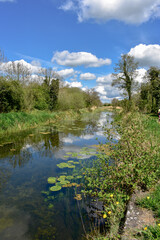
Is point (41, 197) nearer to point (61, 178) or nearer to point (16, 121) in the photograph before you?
point (61, 178)

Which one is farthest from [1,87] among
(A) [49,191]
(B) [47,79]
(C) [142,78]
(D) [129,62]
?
(C) [142,78]

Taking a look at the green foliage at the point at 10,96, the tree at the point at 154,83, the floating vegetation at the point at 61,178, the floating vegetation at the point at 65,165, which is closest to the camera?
the floating vegetation at the point at 61,178

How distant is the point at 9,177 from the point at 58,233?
125 inches

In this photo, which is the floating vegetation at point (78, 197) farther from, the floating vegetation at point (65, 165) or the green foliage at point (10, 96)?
the green foliage at point (10, 96)

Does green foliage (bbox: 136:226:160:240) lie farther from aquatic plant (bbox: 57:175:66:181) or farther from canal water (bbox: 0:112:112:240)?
aquatic plant (bbox: 57:175:66:181)

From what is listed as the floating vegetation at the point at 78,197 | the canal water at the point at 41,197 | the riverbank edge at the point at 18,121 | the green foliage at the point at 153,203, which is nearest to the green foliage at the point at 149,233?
the green foliage at the point at 153,203

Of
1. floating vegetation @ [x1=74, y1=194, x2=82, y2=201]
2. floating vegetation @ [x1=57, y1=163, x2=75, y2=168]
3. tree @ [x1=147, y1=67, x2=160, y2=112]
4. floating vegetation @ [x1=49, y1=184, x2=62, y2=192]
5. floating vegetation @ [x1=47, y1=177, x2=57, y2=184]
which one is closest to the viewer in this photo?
floating vegetation @ [x1=74, y1=194, x2=82, y2=201]

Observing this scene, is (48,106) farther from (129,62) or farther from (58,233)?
(58,233)

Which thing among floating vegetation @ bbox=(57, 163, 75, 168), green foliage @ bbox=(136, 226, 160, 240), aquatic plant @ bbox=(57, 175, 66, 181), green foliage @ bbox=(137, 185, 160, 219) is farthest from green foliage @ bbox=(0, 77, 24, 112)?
green foliage @ bbox=(136, 226, 160, 240)

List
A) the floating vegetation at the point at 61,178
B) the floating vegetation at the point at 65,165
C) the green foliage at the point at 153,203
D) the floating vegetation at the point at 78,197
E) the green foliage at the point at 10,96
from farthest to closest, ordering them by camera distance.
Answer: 1. the green foliage at the point at 10,96
2. the floating vegetation at the point at 65,165
3. the floating vegetation at the point at 61,178
4. the floating vegetation at the point at 78,197
5. the green foliage at the point at 153,203

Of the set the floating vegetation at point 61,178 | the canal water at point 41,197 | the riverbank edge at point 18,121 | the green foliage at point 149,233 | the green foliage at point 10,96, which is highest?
the green foliage at point 10,96

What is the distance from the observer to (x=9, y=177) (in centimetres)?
564

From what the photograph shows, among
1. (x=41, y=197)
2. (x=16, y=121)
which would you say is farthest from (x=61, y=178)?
(x=16, y=121)

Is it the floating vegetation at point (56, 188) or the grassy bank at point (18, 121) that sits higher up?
the grassy bank at point (18, 121)
